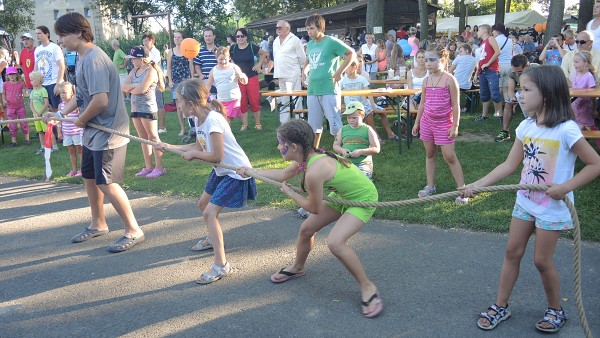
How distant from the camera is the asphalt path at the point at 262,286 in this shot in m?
3.46

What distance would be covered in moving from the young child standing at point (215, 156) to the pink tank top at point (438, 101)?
2436 millimetres

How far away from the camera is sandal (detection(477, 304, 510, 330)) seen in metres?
3.28

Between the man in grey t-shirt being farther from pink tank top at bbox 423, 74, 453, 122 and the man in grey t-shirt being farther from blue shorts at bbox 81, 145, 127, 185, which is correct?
pink tank top at bbox 423, 74, 453, 122

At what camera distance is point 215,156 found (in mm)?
4148

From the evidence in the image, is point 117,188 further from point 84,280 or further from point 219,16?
point 219,16

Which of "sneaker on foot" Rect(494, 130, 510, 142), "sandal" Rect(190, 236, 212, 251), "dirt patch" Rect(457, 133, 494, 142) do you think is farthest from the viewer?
"dirt patch" Rect(457, 133, 494, 142)

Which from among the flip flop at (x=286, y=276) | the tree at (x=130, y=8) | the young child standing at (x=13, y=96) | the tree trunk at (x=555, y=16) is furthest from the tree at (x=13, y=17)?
the flip flop at (x=286, y=276)

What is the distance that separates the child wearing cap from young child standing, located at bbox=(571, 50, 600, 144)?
3.22 meters

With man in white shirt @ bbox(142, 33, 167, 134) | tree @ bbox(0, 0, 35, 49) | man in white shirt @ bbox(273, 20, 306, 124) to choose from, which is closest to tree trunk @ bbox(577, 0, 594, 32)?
man in white shirt @ bbox(273, 20, 306, 124)

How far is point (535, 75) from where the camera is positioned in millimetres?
3027

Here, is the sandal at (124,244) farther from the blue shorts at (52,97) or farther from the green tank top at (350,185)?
the blue shorts at (52,97)

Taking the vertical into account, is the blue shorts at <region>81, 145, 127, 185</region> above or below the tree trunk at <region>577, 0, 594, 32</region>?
below

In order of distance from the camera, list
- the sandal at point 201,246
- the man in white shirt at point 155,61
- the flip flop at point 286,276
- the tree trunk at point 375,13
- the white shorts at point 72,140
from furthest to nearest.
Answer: the tree trunk at point 375,13, the man in white shirt at point 155,61, the white shorts at point 72,140, the sandal at point 201,246, the flip flop at point 286,276


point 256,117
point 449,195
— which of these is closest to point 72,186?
point 256,117
